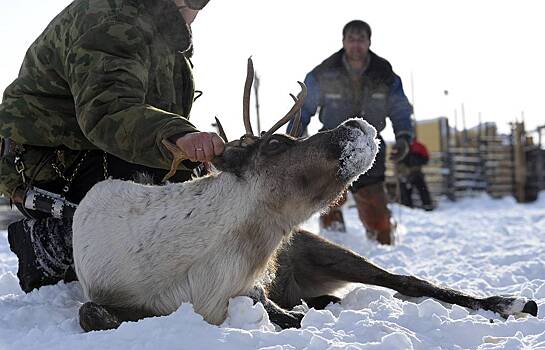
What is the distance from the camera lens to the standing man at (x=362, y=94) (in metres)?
6.91

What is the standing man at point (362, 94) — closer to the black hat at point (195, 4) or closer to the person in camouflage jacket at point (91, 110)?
the person in camouflage jacket at point (91, 110)

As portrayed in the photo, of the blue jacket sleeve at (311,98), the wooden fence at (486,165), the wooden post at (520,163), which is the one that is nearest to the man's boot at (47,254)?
the blue jacket sleeve at (311,98)

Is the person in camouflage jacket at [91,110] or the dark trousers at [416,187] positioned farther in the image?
the dark trousers at [416,187]

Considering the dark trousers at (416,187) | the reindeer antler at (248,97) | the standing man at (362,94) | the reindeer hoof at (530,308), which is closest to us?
the reindeer antler at (248,97)

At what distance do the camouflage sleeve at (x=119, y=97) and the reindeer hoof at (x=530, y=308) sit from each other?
5.52ft

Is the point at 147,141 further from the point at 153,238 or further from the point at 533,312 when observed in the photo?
the point at 533,312

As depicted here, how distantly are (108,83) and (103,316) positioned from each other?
3.04 feet

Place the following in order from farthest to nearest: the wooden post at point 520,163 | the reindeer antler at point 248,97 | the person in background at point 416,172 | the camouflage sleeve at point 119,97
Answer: the wooden post at point 520,163
the person in background at point 416,172
the reindeer antler at point 248,97
the camouflage sleeve at point 119,97

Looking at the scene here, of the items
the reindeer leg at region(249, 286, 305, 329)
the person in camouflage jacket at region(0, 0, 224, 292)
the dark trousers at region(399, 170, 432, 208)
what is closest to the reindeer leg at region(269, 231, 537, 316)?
the reindeer leg at region(249, 286, 305, 329)

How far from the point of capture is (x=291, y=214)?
282 centimetres

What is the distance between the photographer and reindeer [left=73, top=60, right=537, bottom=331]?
8.81 ft

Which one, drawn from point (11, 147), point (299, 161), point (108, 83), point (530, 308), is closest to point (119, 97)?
point (108, 83)

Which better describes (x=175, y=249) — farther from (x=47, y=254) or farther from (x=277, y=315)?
(x=47, y=254)

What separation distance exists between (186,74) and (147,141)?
107 centimetres
